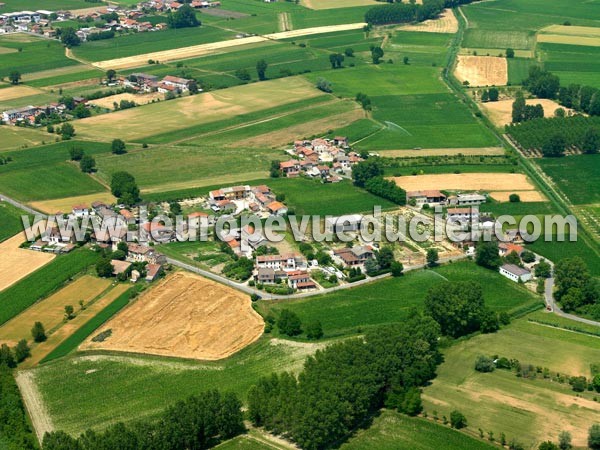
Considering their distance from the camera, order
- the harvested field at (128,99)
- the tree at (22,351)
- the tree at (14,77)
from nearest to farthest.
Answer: the tree at (22,351) < the harvested field at (128,99) < the tree at (14,77)

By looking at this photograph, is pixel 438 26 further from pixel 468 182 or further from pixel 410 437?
pixel 410 437

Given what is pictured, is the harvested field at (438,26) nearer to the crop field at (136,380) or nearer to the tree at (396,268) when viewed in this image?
the tree at (396,268)

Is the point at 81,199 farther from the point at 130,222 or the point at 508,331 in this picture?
the point at 508,331

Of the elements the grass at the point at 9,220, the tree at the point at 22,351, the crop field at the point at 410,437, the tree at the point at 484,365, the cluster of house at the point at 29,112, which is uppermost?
the cluster of house at the point at 29,112

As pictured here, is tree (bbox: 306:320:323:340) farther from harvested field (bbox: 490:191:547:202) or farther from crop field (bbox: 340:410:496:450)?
harvested field (bbox: 490:191:547:202)

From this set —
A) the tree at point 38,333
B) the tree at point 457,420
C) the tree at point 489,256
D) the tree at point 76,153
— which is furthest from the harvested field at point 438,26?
the tree at point 457,420

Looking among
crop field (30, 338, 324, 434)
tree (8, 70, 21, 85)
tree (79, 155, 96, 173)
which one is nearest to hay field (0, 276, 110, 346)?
crop field (30, 338, 324, 434)
